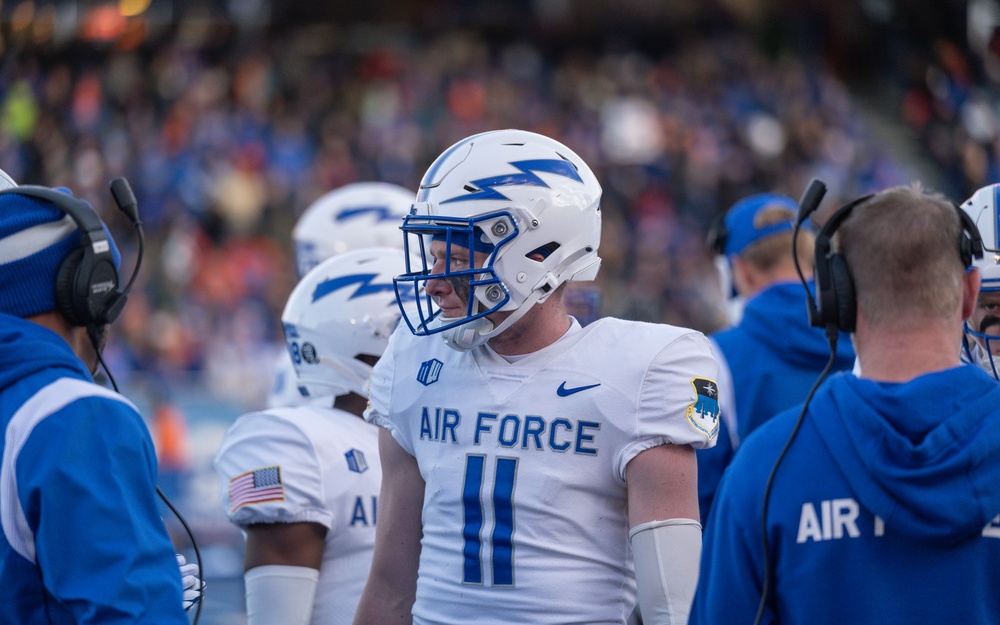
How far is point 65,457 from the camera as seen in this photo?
2002mm

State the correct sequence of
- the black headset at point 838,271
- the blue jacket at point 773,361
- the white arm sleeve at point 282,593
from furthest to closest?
the blue jacket at point 773,361, the white arm sleeve at point 282,593, the black headset at point 838,271

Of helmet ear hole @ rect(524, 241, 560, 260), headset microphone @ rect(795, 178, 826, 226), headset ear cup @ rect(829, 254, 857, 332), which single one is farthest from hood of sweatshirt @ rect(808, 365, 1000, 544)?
helmet ear hole @ rect(524, 241, 560, 260)

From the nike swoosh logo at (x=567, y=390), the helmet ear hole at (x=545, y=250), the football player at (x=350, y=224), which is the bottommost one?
the nike swoosh logo at (x=567, y=390)

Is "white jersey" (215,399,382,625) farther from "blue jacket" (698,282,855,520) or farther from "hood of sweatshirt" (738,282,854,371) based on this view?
"hood of sweatshirt" (738,282,854,371)

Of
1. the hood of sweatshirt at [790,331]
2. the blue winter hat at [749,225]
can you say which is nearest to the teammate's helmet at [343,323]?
the hood of sweatshirt at [790,331]

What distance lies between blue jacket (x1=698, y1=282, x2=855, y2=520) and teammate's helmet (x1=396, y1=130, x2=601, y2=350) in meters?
1.38

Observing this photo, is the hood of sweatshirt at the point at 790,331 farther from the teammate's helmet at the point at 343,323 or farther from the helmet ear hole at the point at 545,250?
the helmet ear hole at the point at 545,250

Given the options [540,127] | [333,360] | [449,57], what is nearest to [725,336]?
[333,360]

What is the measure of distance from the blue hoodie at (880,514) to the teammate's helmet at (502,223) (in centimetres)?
73

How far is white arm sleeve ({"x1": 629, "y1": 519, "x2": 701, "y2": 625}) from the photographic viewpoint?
2.35m

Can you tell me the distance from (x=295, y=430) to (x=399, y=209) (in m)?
2.33

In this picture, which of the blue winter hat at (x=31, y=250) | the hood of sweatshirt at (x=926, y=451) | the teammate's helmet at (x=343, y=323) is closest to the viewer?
the hood of sweatshirt at (x=926, y=451)

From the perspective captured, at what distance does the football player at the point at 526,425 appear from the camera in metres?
2.38

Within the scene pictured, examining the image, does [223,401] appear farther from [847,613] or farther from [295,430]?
[847,613]
